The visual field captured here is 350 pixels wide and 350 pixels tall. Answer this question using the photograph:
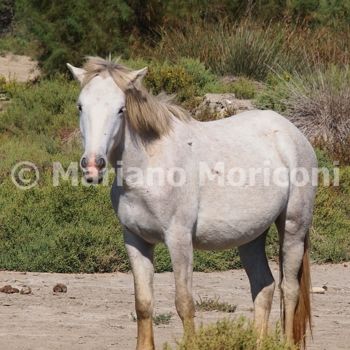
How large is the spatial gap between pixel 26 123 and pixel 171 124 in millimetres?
8772

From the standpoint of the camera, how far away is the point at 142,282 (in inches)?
226

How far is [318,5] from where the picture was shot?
68.7ft

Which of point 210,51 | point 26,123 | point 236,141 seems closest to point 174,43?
point 210,51

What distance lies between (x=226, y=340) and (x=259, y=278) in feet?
5.16

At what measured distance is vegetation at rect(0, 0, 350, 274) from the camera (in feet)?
30.2

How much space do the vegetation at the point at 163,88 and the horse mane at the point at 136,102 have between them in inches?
135

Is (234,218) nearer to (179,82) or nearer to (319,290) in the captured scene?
(319,290)

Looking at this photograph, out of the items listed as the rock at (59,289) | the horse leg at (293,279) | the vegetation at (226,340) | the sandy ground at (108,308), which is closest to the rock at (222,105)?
the sandy ground at (108,308)

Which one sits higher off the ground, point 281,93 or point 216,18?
point 216,18

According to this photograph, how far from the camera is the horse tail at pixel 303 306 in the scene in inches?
249

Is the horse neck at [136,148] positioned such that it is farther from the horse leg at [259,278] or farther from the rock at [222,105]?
the rock at [222,105]

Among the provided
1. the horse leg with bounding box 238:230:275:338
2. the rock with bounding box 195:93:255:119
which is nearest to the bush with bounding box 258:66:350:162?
the rock with bounding box 195:93:255:119

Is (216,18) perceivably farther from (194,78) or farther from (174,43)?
(194,78)

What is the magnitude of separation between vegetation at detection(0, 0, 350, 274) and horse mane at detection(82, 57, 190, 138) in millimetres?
3419
